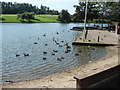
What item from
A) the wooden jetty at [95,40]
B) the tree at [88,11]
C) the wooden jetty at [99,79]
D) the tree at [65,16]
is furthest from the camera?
the tree at [65,16]

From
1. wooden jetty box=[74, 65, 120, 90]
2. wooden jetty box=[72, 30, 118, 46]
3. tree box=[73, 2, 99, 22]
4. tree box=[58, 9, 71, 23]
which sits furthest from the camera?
tree box=[58, 9, 71, 23]

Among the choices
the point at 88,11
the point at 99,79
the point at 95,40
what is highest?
the point at 88,11

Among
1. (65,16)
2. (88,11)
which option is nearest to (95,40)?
(88,11)

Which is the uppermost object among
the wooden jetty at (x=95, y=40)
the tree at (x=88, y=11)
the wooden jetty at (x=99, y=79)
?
the tree at (x=88, y=11)

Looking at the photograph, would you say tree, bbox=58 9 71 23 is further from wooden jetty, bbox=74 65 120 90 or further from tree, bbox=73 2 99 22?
wooden jetty, bbox=74 65 120 90

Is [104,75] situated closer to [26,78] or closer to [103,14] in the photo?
[26,78]

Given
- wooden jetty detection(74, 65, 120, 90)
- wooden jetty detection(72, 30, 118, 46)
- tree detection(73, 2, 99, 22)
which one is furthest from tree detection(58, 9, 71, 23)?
wooden jetty detection(74, 65, 120, 90)

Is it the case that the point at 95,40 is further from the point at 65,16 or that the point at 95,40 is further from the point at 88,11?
the point at 65,16

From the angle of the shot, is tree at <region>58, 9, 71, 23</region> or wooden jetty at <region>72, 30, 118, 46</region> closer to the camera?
wooden jetty at <region>72, 30, 118, 46</region>

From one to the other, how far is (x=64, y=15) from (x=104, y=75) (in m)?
111

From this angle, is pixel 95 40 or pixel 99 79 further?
pixel 95 40

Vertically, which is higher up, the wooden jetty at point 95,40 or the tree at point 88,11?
the tree at point 88,11

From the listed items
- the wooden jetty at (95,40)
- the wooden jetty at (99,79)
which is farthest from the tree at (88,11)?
the wooden jetty at (99,79)

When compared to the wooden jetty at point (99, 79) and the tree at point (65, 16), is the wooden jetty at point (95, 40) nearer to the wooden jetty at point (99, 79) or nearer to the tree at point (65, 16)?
the wooden jetty at point (99, 79)
